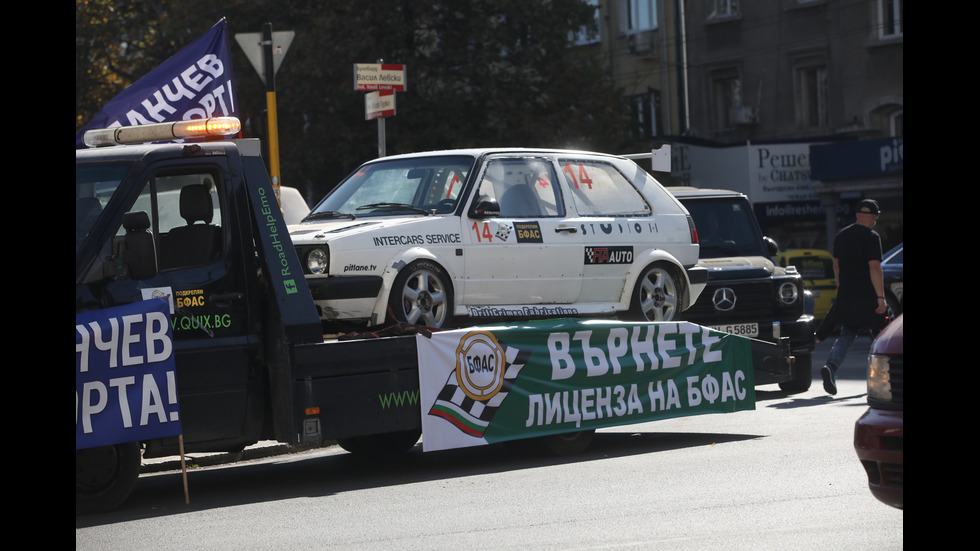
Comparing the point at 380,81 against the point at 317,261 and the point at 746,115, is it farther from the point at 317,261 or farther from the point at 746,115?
the point at 746,115

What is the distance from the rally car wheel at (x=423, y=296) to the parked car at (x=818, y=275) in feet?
53.8

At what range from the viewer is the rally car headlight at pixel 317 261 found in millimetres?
9273

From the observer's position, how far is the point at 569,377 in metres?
10.1

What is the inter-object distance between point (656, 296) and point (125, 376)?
488cm

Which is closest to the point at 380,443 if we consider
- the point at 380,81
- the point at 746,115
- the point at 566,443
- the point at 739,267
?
the point at 566,443

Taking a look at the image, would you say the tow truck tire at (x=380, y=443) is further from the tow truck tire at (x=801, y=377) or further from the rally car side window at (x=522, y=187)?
the tow truck tire at (x=801, y=377)

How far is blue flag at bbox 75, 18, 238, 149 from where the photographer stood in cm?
1013

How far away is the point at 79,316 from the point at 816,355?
14795 millimetres

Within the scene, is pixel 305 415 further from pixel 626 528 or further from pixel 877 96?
pixel 877 96

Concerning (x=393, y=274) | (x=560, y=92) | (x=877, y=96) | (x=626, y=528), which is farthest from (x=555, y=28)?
(x=626, y=528)

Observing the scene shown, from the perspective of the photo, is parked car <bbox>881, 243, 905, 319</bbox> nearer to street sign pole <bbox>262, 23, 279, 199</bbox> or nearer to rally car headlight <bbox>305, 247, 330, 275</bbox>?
street sign pole <bbox>262, 23, 279, 199</bbox>

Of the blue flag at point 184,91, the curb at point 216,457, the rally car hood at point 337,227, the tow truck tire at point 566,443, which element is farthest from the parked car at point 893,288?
the blue flag at point 184,91

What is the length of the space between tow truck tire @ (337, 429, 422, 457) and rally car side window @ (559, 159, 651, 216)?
2261 mm
